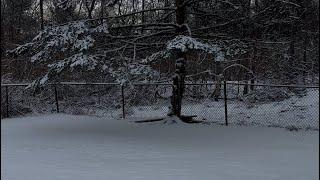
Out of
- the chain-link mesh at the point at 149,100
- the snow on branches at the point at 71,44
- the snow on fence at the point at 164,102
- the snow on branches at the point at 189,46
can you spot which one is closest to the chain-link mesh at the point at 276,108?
the snow on fence at the point at 164,102

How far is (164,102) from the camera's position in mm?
17734

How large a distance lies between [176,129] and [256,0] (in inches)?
175

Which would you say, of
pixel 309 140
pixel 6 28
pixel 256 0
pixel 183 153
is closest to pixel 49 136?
pixel 183 153

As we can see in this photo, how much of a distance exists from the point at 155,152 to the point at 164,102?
8.92 metres

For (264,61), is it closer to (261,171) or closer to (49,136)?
(49,136)

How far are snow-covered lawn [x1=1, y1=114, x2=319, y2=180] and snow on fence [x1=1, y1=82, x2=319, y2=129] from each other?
9.89 ft

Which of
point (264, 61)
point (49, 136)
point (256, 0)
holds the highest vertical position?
point (256, 0)

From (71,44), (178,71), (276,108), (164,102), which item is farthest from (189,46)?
(164,102)

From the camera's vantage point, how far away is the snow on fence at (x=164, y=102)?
1523cm

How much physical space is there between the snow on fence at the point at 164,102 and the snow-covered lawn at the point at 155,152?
3.01 meters

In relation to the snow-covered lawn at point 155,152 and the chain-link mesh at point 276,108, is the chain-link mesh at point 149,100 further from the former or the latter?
the snow-covered lawn at point 155,152

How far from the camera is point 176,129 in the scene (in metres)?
12.0

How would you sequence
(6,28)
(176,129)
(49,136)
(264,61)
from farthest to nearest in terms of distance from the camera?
(6,28) → (264,61) → (176,129) → (49,136)

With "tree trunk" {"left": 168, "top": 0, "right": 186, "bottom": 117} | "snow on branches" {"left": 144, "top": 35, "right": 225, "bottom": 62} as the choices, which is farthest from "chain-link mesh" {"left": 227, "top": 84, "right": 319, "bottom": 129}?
"snow on branches" {"left": 144, "top": 35, "right": 225, "bottom": 62}
